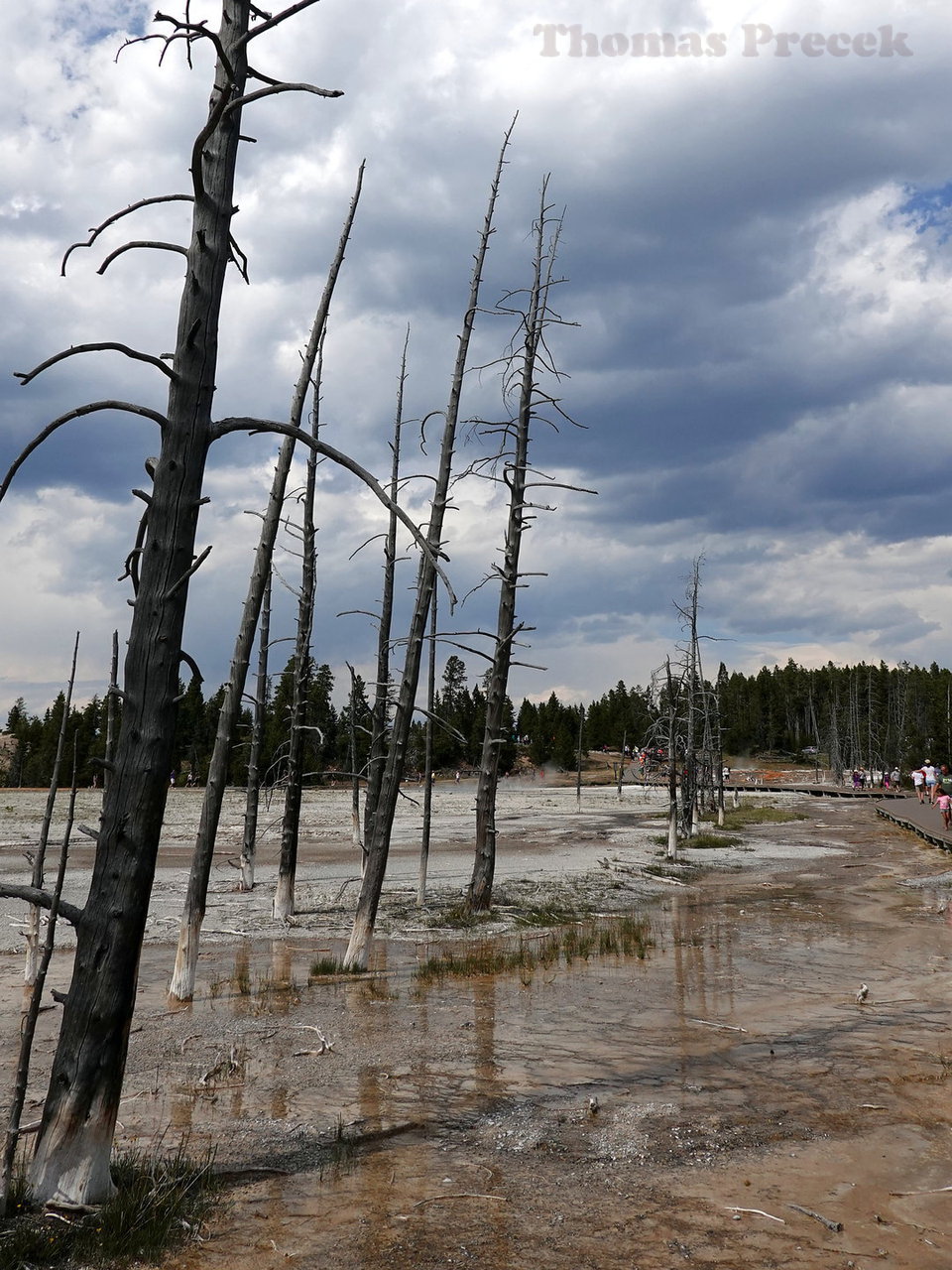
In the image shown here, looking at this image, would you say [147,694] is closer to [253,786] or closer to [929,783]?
[253,786]

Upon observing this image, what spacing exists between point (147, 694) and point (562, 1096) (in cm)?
485

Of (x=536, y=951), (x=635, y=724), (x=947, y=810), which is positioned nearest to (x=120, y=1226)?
(x=536, y=951)

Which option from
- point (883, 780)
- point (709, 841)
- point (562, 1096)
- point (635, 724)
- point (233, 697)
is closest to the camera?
point (562, 1096)

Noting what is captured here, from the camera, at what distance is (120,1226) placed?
4.72m

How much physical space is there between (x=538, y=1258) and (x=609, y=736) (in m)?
121

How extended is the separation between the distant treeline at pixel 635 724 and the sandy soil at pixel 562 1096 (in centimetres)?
6431

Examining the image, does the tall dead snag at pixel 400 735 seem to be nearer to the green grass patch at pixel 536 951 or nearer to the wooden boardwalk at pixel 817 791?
the green grass patch at pixel 536 951

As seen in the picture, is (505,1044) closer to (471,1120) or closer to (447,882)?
(471,1120)

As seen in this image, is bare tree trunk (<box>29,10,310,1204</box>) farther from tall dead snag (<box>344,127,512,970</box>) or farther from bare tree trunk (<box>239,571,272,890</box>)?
bare tree trunk (<box>239,571,272,890</box>)

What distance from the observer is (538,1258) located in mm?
4840

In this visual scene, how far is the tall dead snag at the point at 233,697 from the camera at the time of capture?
443 inches

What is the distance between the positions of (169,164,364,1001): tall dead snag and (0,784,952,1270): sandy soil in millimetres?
644

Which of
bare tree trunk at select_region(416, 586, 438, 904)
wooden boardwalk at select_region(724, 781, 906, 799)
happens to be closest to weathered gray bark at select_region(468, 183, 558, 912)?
bare tree trunk at select_region(416, 586, 438, 904)

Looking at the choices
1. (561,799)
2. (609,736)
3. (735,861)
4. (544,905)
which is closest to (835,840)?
(735,861)
